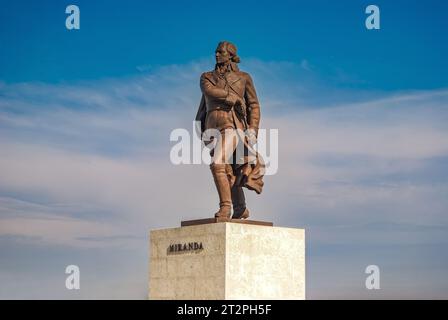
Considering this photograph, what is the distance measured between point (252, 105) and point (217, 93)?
1266 millimetres

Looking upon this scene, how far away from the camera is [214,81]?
20203 mm

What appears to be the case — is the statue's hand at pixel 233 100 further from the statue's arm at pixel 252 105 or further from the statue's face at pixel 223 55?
the statue's face at pixel 223 55

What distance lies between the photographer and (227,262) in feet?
60.6

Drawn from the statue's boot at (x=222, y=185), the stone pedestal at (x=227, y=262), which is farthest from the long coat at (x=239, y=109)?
the stone pedestal at (x=227, y=262)

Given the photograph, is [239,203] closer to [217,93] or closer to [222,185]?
[222,185]

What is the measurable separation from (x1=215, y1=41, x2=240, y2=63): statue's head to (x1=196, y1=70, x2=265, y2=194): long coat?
32 cm

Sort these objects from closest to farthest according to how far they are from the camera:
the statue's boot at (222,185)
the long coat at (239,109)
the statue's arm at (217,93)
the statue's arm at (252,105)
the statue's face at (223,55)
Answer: the statue's boot at (222,185), the statue's arm at (217,93), the long coat at (239,109), the statue's face at (223,55), the statue's arm at (252,105)

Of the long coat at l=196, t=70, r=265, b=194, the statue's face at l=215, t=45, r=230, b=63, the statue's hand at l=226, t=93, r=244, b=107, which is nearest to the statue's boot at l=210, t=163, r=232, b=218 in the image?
the long coat at l=196, t=70, r=265, b=194

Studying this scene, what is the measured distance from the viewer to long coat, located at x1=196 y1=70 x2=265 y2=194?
20.0 metres

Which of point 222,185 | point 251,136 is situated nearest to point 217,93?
point 251,136

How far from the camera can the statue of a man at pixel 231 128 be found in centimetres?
1992

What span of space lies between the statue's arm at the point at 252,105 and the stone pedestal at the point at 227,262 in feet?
9.13
